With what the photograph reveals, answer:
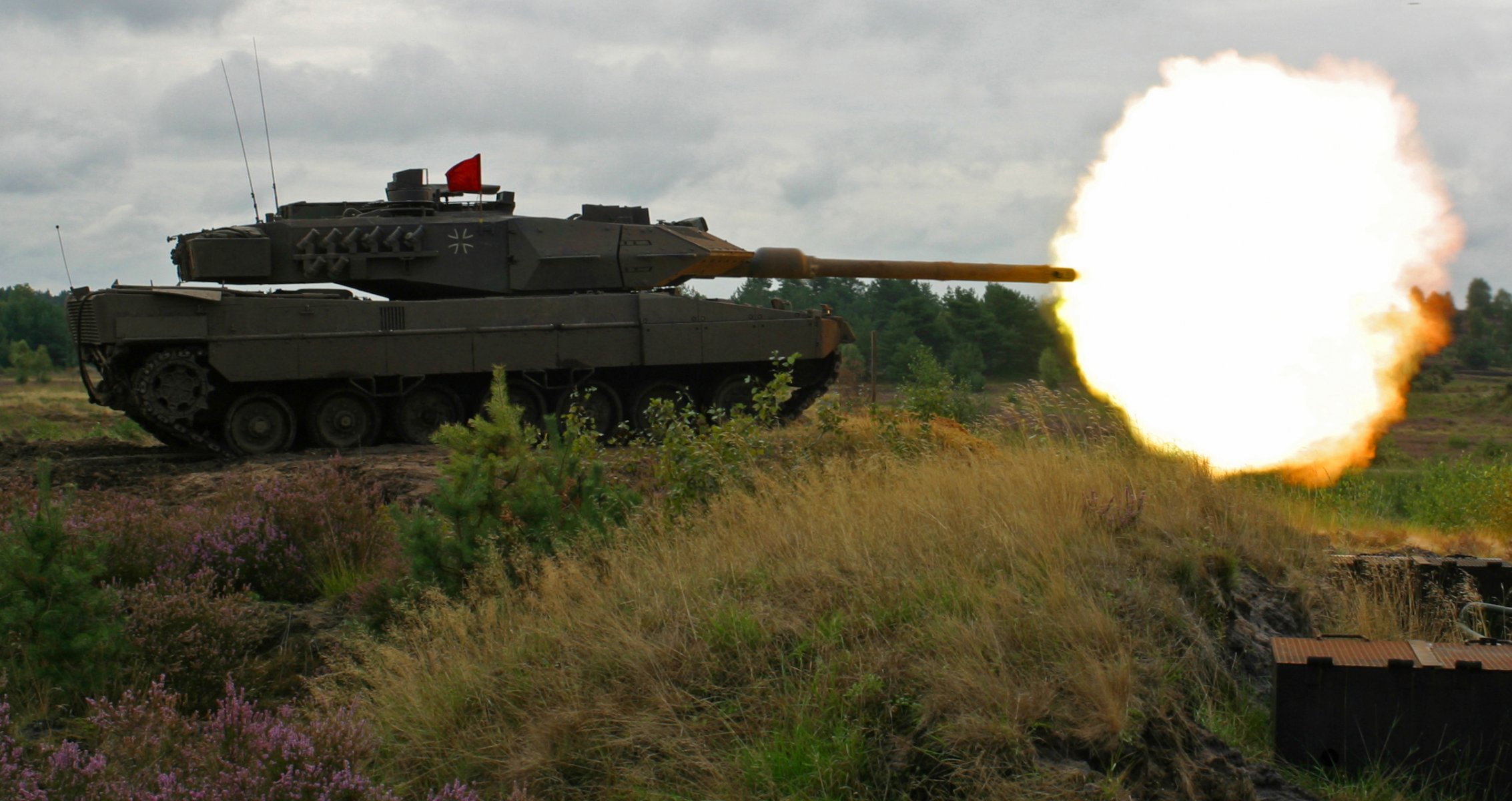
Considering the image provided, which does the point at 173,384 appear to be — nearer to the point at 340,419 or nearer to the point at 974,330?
the point at 340,419

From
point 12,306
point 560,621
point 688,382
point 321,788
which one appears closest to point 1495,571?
point 560,621

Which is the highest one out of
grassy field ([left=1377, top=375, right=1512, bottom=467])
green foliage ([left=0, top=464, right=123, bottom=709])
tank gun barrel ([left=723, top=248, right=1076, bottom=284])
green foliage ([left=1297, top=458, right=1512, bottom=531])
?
tank gun barrel ([left=723, top=248, right=1076, bottom=284])

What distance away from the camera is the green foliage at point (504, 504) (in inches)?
301

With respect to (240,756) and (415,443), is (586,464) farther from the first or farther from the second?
(415,443)

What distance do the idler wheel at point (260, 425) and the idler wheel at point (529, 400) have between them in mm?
2495

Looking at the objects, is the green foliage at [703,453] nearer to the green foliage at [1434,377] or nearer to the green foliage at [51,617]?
the green foliage at [51,617]

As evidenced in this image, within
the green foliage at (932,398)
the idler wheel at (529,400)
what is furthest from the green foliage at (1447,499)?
the idler wheel at (529,400)

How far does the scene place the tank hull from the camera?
14383 millimetres

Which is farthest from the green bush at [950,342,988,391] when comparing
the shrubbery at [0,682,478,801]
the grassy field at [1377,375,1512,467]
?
the shrubbery at [0,682,478,801]

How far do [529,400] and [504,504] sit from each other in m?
8.10

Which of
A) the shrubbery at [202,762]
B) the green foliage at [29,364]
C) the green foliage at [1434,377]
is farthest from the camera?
the green foliage at [1434,377]

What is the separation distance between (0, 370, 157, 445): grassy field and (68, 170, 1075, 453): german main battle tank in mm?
3457

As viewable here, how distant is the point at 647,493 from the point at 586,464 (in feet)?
1.63

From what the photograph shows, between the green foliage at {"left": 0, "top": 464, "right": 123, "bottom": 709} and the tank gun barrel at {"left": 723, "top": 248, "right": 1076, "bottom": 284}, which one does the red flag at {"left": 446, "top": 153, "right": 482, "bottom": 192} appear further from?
the green foliage at {"left": 0, "top": 464, "right": 123, "bottom": 709}
